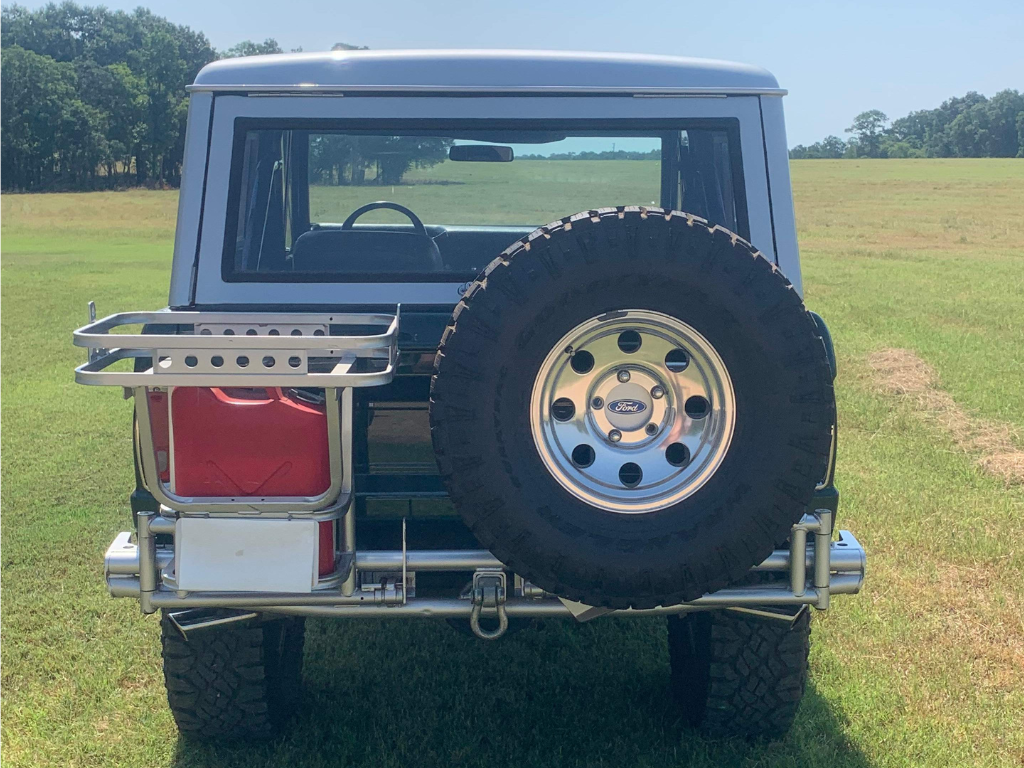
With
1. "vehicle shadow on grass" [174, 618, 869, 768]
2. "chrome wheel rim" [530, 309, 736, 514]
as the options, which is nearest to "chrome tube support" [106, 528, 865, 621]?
"chrome wheel rim" [530, 309, 736, 514]

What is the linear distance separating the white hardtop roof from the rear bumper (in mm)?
1324

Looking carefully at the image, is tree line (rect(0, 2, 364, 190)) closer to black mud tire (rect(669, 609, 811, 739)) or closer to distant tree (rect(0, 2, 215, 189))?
distant tree (rect(0, 2, 215, 189))

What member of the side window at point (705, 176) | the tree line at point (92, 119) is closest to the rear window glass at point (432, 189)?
the side window at point (705, 176)

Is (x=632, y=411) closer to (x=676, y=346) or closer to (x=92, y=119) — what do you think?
(x=676, y=346)

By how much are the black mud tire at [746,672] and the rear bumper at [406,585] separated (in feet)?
1.35

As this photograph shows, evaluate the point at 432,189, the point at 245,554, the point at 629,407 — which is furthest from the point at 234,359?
the point at 432,189

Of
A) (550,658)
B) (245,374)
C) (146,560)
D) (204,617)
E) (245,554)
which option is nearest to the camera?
(245,374)

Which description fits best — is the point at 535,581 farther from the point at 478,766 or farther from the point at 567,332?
the point at 478,766

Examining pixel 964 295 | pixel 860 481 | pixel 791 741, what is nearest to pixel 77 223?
pixel 964 295

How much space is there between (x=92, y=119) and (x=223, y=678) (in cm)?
7795

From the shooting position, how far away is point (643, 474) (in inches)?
109

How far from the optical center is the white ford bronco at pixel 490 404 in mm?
2562

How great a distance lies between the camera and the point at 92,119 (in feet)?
242

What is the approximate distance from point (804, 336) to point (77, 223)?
125 feet
